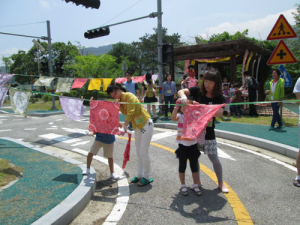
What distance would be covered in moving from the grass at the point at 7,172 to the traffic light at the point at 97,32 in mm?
9654

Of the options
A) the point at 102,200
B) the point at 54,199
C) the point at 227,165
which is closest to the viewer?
the point at 54,199

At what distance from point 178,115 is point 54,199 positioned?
2.14 meters

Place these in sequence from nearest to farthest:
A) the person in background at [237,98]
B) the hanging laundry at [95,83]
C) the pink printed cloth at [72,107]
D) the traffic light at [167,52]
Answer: the pink printed cloth at [72,107] < the person in background at [237,98] < the traffic light at [167,52] < the hanging laundry at [95,83]

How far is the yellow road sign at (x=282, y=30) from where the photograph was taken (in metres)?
6.16

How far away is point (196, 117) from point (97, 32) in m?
11.1

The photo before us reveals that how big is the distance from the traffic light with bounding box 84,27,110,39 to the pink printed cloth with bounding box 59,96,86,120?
914cm

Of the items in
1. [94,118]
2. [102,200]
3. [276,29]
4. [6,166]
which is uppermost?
[276,29]

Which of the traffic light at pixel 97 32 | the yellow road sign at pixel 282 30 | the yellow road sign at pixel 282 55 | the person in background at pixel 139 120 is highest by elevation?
the traffic light at pixel 97 32

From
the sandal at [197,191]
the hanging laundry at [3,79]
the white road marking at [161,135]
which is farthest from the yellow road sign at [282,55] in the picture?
the hanging laundry at [3,79]

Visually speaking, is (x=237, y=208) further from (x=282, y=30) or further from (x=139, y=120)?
(x=282, y=30)

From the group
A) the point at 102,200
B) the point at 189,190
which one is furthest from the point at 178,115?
the point at 102,200

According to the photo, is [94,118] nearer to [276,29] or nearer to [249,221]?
[249,221]

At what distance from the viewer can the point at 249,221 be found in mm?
2949

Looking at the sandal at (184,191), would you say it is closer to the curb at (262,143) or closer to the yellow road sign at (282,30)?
the curb at (262,143)
